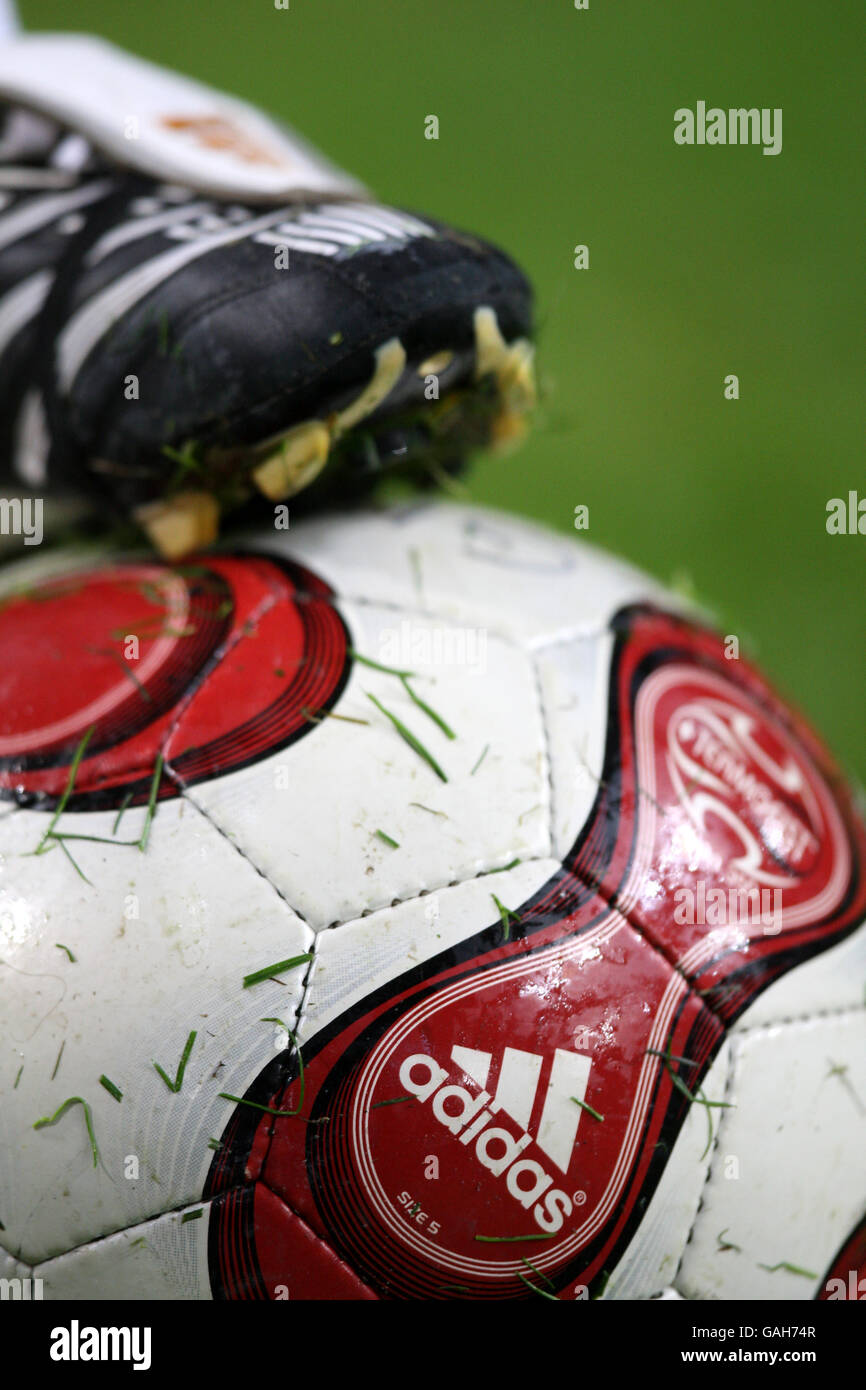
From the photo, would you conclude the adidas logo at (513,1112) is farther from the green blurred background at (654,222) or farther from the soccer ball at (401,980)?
the green blurred background at (654,222)

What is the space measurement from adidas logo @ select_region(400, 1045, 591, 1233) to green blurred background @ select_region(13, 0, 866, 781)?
6.36 feet

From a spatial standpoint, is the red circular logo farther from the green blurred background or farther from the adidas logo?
the green blurred background

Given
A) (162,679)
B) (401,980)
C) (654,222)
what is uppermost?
(654,222)

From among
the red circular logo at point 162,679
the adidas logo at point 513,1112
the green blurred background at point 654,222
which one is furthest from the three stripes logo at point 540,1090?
the green blurred background at point 654,222

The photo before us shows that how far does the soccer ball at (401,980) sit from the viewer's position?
4.09 ft

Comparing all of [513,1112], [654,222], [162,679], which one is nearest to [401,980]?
[513,1112]

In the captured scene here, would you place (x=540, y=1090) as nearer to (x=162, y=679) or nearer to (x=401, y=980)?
(x=401, y=980)

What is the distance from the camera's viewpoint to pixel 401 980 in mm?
1267

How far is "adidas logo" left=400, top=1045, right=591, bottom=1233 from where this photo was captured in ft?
4.07

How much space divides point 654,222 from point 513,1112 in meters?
4.27

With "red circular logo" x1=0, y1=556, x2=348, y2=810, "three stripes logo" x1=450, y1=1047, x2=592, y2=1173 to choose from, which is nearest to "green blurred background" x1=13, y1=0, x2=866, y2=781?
"red circular logo" x1=0, y1=556, x2=348, y2=810

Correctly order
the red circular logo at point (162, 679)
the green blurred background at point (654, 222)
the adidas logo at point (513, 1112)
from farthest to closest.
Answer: the green blurred background at point (654, 222) < the red circular logo at point (162, 679) < the adidas logo at point (513, 1112)
